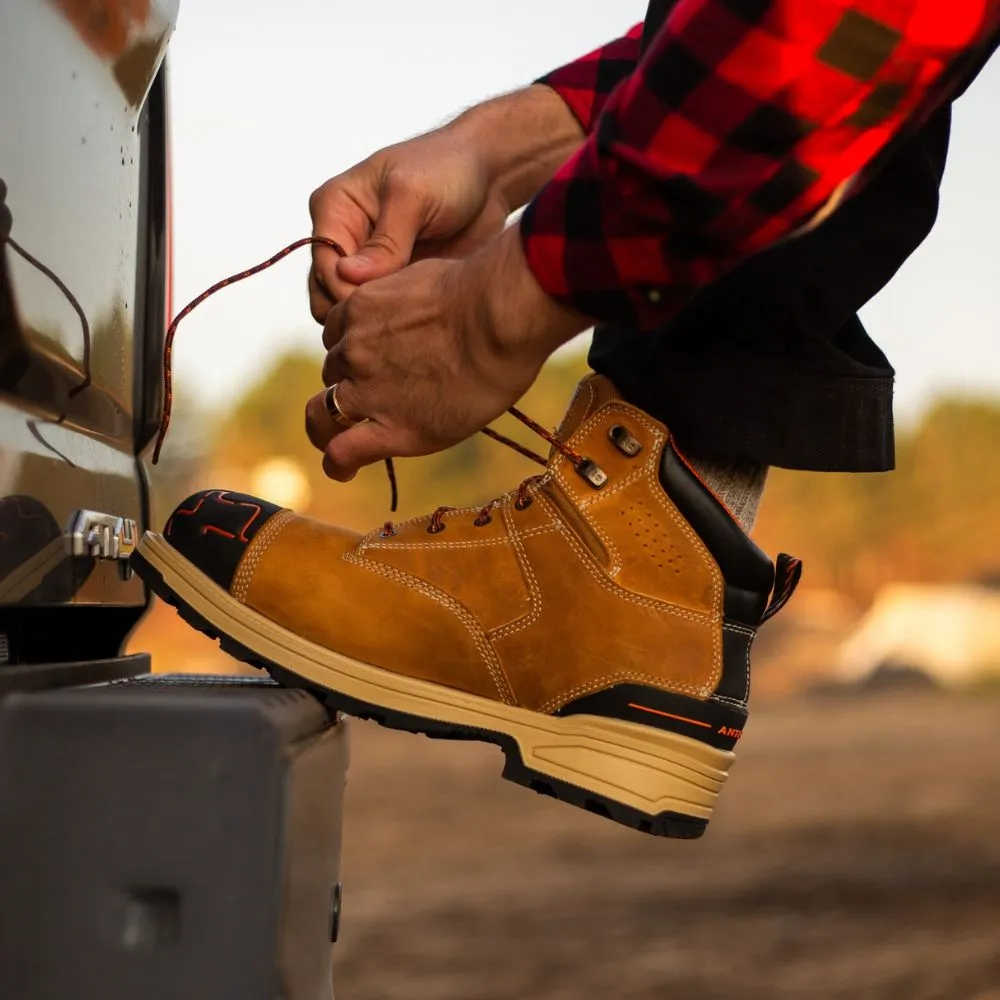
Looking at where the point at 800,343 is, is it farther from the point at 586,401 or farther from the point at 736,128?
the point at 736,128

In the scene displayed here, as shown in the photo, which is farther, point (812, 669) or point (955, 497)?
point (955, 497)

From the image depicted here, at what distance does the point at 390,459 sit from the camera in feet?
4.95

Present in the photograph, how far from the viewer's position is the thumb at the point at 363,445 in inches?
54.2

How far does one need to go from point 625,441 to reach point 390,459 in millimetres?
263

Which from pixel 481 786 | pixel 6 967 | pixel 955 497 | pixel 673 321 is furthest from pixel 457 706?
pixel 955 497

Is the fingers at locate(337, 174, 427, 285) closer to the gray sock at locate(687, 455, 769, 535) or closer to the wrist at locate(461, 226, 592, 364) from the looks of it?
the wrist at locate(461, 226, 592, 364)

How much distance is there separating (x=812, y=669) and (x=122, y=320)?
18.2 metres

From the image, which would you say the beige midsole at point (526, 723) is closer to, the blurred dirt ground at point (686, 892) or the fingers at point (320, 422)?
the fingers at point (320, 422)

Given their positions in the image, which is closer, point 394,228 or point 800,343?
point 800,343

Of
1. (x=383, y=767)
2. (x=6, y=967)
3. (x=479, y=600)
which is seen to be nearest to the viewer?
(x=6, y=967)

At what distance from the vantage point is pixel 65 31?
119 centimetres

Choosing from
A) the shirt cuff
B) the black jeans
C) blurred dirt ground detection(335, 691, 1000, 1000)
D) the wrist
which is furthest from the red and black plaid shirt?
blurred dirt ground detection(335, 691, 1000, 1000)

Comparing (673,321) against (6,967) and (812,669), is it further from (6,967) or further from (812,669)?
(812,669)

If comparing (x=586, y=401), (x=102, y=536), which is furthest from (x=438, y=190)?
(x=102, y=536)
